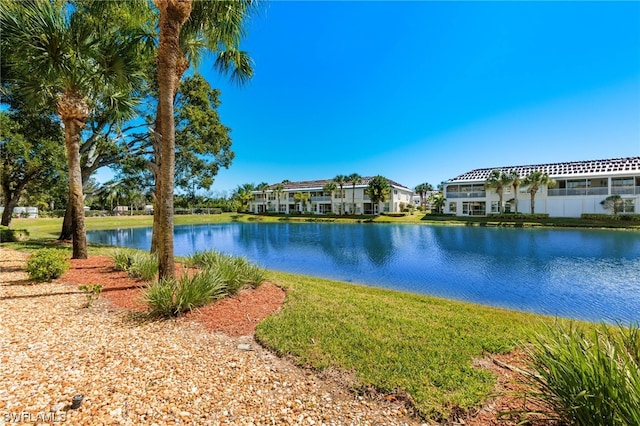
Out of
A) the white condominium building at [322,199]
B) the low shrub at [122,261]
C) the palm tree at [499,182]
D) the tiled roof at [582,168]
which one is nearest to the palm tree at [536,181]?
the palm tree at [499,182]

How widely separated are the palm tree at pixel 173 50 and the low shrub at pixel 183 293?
2.43ft

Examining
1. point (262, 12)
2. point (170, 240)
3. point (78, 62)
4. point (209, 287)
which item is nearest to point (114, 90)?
point (78, 62)

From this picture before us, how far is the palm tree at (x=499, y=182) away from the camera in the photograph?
39.6 m

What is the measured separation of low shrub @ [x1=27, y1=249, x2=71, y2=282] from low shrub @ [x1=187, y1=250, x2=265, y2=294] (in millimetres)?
3426

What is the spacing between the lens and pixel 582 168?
38.8m

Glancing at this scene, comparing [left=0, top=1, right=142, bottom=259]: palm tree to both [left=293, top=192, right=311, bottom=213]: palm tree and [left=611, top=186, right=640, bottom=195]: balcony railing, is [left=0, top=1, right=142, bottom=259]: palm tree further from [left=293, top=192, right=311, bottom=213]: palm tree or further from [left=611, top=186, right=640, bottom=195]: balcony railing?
[left=611, top=186, right=640, bottom=195]: balcony railing

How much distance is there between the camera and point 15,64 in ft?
29.2

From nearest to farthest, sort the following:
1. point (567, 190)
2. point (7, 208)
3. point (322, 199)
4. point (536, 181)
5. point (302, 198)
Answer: point (7, 208) → point (536, 181) → point (567, 190) → point (302, 198) → point (322, 199)

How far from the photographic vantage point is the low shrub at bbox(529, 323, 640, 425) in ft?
6.79

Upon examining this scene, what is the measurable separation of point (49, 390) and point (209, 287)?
298cm

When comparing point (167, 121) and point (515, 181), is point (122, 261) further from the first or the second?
point (515, 181)

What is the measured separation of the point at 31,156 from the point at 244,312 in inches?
585

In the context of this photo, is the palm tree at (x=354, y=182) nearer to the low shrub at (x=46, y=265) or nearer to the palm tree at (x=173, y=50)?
the palm tree at (x=173, y=50)

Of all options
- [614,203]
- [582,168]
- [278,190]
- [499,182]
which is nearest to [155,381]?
[499,182]
